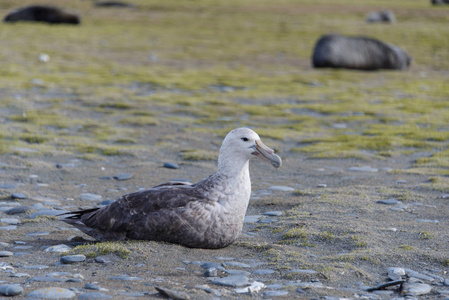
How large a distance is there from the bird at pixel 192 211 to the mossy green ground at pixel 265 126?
18 cm

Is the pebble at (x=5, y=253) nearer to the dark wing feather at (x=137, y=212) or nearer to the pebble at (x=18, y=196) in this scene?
the dark wing feather at (x=137, y=212)

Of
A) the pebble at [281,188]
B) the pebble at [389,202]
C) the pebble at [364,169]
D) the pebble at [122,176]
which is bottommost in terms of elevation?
the pebble at [122,176]

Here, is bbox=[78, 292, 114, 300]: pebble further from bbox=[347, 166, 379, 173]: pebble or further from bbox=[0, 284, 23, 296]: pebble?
bbox=[347, 166, 379, 173]: pebble

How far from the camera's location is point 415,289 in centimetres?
523

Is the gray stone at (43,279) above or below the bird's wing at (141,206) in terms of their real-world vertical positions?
below

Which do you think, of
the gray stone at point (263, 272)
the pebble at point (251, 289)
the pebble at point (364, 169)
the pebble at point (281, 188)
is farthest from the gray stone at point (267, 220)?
the pebble at point (364, 169)

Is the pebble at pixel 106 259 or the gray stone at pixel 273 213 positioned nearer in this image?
the pebble at pixel 106 259

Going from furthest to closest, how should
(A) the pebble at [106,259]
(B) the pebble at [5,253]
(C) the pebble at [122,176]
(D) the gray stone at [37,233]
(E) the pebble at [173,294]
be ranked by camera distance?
(C) the pebble at [122,176], (D) the gray stone at [37,233], (B) the pebble at [5,253], (A) the pebble at [106,259], (E) the pebble at [173,294]

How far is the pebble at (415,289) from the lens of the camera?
17.0ft

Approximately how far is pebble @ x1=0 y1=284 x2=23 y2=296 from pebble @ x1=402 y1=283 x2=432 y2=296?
2814 mm

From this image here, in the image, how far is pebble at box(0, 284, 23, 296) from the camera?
4816mm

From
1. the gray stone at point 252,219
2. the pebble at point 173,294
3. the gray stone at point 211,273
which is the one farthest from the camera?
the gray stone at point 252,219

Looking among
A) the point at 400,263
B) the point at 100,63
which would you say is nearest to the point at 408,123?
the point at 400,263

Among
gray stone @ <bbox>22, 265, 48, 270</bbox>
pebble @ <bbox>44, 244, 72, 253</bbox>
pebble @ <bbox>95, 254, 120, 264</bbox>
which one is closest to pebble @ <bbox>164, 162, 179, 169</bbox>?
pebble @ <bbox>44, 244, 72, 253</bbox>
